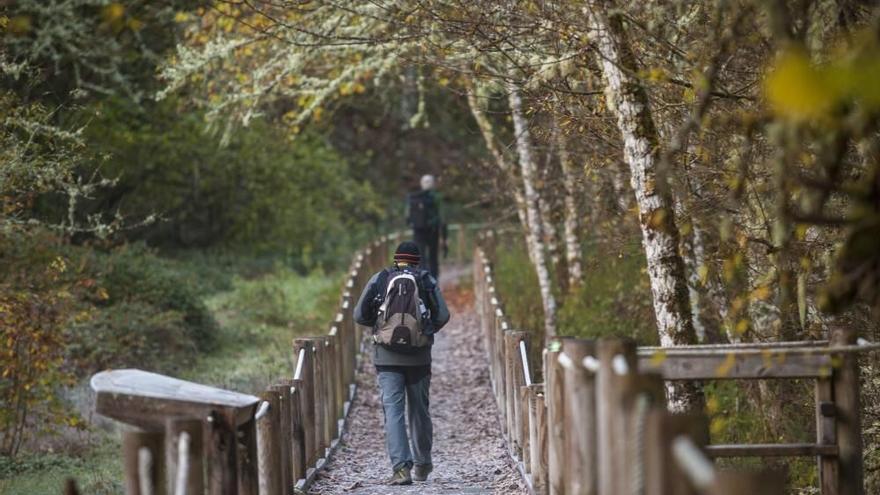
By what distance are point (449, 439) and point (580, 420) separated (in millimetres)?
8617

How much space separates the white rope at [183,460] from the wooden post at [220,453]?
539 mm

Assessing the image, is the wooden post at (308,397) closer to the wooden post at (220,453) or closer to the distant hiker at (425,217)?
the wooden post at (220,453)

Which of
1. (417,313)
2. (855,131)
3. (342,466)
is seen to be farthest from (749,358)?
(342,466)

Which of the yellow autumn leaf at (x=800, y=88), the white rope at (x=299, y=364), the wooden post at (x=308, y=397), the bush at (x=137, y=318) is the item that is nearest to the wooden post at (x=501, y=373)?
the wooden post at (x=308, y=397)

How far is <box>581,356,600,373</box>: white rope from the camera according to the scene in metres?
5.96

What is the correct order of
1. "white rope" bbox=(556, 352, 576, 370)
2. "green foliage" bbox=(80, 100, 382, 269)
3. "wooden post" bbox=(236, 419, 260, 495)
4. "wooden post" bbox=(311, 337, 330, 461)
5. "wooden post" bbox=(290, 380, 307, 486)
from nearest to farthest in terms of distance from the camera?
"white rope" bbox=(556, 352, 576, 370)
"wooden post" bbox=(236, 419, 260, 495)
"wooden post" bbox=(290, 380, 307, 486)
"wooden post" bbox=(311, 337, 330, 461)
"green foliage" bbox=(80, 100, 382, 269)

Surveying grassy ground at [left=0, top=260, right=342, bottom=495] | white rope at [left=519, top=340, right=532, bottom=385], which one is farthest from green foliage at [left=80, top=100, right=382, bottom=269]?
white rope at [left=519, top=340, right=532, bottom=385]

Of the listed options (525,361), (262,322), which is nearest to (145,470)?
(525,361)

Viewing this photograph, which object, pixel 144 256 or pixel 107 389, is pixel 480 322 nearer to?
pixel 144 256

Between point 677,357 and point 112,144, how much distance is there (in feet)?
65.4

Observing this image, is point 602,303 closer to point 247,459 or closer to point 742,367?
point 742,367

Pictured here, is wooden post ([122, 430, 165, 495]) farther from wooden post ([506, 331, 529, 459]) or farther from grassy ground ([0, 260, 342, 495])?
grassy ground ([0, 260, 342, 495])

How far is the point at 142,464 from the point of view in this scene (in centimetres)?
622

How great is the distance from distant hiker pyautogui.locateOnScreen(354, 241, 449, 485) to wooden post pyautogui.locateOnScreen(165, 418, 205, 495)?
4.71 meters
